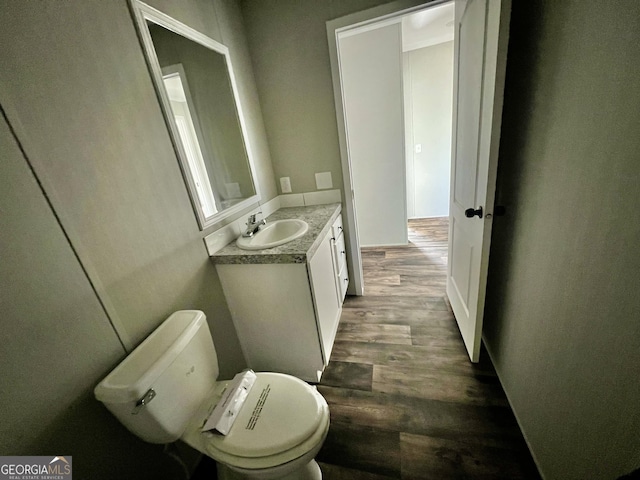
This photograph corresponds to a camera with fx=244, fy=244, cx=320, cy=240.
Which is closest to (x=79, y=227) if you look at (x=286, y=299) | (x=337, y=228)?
(x=286, y=299)

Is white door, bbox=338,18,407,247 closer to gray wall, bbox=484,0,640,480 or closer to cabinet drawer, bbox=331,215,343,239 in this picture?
cabinet drawer, bbox=331,215,343,239

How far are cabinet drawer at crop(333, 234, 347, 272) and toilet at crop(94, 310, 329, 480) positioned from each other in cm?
90

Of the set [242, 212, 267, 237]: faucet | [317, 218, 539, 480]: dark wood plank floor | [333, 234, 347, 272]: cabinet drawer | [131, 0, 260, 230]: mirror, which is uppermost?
[131, 0, 260, 230]: mirror

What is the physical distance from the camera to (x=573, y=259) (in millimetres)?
746

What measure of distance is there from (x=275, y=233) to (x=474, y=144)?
Answer: 1.25 metres

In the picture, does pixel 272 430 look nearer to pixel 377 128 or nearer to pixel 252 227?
pixel 252 227

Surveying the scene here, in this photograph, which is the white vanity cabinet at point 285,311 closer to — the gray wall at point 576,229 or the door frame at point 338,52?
the door frame at point 338,52

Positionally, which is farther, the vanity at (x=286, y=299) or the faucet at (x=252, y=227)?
the faucet at (x=252, y=227)

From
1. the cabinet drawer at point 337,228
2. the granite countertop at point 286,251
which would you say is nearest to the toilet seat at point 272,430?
the granite countertop at point 286,251

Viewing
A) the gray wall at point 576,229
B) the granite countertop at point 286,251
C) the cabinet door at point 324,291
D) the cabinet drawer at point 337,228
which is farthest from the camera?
the cabinet drawer at point 337,228

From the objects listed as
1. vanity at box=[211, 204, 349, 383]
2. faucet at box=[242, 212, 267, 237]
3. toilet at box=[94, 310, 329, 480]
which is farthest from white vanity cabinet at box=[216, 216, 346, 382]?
toilet at box=[94, 310, 329, 480]

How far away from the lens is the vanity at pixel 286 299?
123 centimetres

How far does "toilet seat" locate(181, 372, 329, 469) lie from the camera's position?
Answer: 0.77m

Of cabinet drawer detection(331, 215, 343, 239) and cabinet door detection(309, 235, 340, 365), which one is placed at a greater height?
cabinet drawer detection(331, 215, 343, 239)
